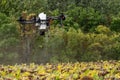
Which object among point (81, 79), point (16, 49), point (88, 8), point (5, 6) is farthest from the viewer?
point (88, 8)

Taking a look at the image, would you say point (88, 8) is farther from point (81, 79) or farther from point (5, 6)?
point (81, 79)

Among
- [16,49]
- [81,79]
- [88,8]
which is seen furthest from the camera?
[88,8]

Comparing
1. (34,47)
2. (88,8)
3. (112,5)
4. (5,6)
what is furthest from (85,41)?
(112,5)

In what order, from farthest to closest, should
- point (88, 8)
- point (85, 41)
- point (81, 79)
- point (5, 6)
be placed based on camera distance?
1. point (88, 8)
2. point (5, 6)
3. point (85, 41)
4. point (81, 79)

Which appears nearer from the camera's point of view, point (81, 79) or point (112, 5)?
point (81, 79)

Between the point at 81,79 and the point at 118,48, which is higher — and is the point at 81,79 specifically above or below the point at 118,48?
below

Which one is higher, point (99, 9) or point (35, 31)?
point (99, 9)

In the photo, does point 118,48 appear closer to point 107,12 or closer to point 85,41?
point 85,41

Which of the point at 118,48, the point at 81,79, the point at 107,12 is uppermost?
the point at 107,12

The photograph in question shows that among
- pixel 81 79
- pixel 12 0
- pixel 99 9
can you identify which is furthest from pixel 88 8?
pixel 81 79
